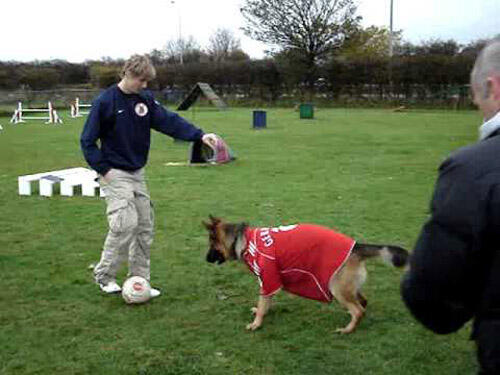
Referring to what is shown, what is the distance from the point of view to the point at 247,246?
4836 mm

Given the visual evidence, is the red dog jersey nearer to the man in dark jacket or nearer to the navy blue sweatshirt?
the navy blue sweatshirt

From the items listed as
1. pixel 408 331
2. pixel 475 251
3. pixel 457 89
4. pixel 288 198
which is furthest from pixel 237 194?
pixel 457 89

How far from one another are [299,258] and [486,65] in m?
2.98

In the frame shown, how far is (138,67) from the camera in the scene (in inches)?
199

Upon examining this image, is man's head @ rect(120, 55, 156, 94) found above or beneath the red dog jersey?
above

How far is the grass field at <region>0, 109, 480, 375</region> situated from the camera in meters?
4.25

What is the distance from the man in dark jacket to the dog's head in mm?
3195

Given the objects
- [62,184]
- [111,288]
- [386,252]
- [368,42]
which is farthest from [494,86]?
[368,42]

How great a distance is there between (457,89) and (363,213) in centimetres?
3629

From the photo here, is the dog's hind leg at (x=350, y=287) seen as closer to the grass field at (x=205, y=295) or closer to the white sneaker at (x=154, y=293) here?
the grass field at (x=205, y=295)

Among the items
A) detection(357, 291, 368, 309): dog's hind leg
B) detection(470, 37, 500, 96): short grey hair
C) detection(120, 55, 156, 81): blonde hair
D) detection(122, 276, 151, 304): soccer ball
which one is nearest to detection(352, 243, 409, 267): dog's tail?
detection(357, 291, 368, 309): dog's hind leg

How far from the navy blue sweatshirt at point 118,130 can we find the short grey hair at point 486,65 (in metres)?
3.83

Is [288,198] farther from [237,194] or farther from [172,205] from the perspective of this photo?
[172,205]

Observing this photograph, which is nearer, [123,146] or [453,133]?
[123,146]
